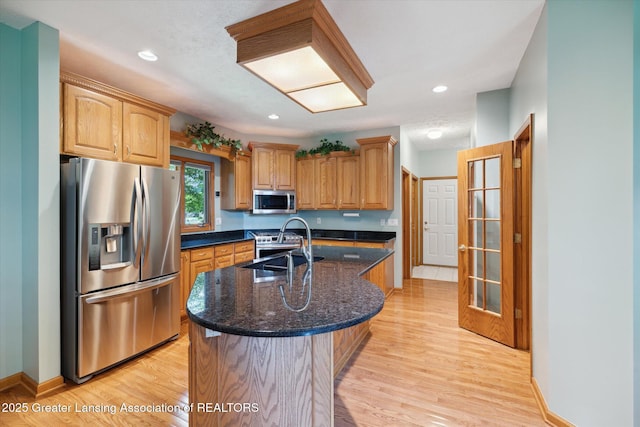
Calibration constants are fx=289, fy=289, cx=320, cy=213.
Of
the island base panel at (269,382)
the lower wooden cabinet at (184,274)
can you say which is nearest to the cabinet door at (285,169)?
the lower wooden cabinet at (184,274)

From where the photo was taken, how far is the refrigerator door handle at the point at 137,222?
251 centimetres

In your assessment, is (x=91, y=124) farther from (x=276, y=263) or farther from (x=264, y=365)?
(x=264, y=365)

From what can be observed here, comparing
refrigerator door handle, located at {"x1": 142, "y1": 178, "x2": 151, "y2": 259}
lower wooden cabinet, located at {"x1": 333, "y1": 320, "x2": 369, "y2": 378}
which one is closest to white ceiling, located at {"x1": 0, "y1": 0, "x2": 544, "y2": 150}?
refrigerator door handle, located at {"x1": 142, "y1": 178, "x2": 151, "y2": 259}

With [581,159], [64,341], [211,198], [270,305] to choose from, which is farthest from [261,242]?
[581,159]

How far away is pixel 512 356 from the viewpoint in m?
2.64

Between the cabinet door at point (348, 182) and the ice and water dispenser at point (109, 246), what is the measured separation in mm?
3106

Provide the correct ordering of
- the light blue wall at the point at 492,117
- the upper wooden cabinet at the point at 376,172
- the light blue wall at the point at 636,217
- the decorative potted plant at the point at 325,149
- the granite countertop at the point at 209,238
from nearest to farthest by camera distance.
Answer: the light blue wall at the point at 636,217 → the light blue wall at the point at 492,117 → the granite countertop at the point at 209,238 → the upper wooden cabinet at the point at 376,172 → the decorative potted plant at the point at 325,149

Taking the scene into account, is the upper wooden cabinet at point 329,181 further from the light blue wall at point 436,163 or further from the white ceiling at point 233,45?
the light blue wall at point 436,163

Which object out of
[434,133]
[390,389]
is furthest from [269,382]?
[434,133]

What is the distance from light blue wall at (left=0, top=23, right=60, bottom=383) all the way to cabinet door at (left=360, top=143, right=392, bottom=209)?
3.61 metres

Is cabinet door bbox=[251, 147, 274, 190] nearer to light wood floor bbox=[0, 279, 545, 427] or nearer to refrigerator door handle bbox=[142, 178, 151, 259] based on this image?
refrigerator door handle bbox=[142, 178, 151, 259]

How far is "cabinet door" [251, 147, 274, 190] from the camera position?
4.74 meters

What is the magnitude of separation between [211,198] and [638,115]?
4.51 meters

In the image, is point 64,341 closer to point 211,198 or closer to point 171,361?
point 171,361
